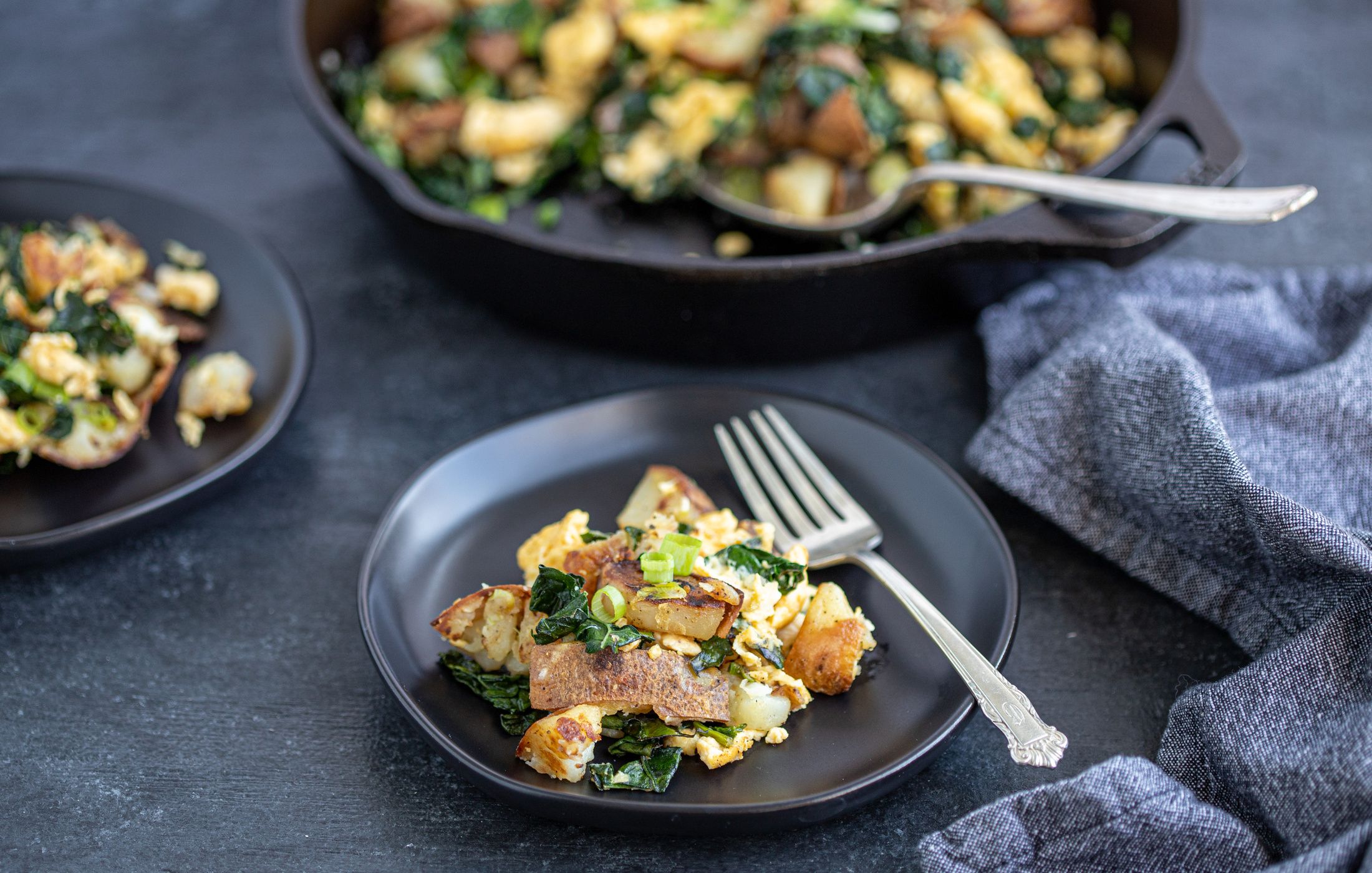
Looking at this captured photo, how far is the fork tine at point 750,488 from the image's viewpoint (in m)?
1.99

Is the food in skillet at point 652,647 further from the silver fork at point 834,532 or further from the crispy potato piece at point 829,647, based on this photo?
the silver fork at point 834,532

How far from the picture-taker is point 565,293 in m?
2.28

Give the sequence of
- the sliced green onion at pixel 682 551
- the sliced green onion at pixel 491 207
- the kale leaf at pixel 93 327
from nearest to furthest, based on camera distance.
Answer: the sliced green onion at pixel 682 551 < the kale leaf at pixel 93 327 < the sliced green onion at pixel 491 207

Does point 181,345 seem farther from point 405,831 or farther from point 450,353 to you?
point 405,831

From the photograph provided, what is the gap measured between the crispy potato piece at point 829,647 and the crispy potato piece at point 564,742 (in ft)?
1.02

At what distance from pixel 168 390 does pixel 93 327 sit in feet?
0.63

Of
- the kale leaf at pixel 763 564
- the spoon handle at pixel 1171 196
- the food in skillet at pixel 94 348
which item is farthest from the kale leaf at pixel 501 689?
the spoon handle at pixel 1171 196

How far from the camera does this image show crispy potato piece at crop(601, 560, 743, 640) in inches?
63.9

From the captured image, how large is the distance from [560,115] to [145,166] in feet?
3.54

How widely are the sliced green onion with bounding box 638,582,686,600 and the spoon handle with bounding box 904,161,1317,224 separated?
1086 millimetres

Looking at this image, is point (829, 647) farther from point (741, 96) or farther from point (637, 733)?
point (741, 96)

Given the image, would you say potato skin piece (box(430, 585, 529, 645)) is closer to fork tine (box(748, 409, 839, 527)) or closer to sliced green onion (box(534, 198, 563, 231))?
fork tine (box(748, 409, 839, 527))

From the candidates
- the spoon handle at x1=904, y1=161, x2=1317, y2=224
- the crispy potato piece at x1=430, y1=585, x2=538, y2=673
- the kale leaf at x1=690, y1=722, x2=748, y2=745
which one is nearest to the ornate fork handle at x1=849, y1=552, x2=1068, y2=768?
the kale leaf at x1=690, y1=722, x2=748, y2=745

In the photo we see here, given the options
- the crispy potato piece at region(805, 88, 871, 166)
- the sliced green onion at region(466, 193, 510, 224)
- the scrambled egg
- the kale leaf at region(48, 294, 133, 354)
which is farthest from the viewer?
the sliced green onion at region(466, 193, 510, 224)
